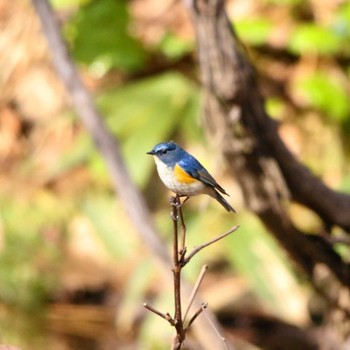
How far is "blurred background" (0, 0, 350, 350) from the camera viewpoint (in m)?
3.66

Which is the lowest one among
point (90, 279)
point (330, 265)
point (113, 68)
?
point (330, 265)

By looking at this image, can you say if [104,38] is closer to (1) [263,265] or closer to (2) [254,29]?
(2) [254,29]

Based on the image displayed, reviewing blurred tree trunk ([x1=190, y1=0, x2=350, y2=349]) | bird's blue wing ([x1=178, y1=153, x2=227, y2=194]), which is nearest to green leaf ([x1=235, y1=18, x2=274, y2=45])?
blurred tree trunk ([x1=190, y1=0, x2=350, y2=349])

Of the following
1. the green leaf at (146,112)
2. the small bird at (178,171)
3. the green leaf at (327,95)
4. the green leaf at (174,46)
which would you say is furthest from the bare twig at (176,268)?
the green leaf at (174,46)

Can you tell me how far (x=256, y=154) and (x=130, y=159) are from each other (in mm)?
1683

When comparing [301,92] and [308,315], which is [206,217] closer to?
[308,315]

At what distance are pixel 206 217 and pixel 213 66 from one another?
1575 mm

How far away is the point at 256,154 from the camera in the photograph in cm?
212

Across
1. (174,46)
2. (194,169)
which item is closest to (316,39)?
(174,46)

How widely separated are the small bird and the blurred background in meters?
2.27

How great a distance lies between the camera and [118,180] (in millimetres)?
2705

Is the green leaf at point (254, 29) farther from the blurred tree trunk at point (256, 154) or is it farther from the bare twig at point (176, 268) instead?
the bare twig at point (176, 268)

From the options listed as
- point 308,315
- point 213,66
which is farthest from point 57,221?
point 213,66

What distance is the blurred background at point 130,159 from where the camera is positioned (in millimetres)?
3662
